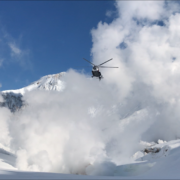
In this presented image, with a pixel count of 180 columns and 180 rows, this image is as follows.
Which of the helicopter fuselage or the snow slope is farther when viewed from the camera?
the helicopter fuselage

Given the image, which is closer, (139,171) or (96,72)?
(96,72)

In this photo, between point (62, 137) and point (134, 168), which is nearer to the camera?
point (134, 168)

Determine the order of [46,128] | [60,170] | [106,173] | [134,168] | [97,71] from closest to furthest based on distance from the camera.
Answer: [97,71], [134,168], [106,173], [60,170], [46,128]

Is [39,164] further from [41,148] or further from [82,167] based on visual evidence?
[82,167]

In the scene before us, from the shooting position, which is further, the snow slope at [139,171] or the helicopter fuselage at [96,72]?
the helicopter fuselage at [96,72]

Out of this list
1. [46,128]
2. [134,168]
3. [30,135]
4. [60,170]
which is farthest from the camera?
[46,128]

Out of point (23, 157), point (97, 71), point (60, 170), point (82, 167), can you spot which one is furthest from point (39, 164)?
point (97, 71)

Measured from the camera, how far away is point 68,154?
344 feet

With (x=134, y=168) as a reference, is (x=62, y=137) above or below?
above

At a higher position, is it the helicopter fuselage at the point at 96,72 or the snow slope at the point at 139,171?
the helicopter fuselage at the point at 96,72

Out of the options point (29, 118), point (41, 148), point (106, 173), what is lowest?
point (106, 173)

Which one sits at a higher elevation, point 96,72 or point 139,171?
point 96,72

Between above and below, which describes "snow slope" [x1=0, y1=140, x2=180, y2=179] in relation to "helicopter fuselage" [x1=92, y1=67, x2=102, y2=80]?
below

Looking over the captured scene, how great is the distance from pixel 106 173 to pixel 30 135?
54.2 m
